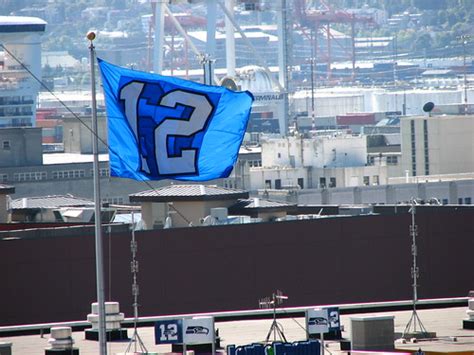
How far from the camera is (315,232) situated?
3006cm

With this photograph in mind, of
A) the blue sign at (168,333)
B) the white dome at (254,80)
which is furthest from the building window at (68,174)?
the white dome at (254,80)

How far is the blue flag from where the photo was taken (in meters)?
18.1

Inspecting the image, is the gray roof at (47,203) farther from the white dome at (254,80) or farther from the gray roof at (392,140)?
the white dome at (254,80)

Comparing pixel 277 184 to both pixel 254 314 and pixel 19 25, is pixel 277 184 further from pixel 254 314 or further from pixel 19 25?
pixel 19 25

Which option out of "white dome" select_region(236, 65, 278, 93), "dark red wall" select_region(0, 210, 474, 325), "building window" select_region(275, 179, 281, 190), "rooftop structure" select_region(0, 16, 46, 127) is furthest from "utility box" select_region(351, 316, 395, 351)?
"white dome" select_region(236, 65, 278, 93)

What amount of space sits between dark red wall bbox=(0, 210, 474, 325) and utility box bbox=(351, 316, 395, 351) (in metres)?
8.39

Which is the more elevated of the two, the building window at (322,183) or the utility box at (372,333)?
the building window at (322,183)

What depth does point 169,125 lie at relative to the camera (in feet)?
60.0

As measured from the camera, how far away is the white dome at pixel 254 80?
131875 millimetres

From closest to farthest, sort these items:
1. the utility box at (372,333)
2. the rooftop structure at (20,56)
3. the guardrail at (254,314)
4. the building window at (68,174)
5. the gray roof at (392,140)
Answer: the utility box at (372,333) → the guardrail at (254,314) → the building window at (68,174) → the gray roof at (392,140) → the rooftop structure at (20,56)

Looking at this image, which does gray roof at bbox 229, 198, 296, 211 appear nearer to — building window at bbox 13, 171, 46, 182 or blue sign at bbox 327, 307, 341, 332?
blue sign at bbox 327, 307, 341, 332

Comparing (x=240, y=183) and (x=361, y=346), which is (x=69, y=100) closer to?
(x=240, y=183)

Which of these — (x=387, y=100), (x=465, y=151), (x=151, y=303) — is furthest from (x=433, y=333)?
(x=387, y=100)

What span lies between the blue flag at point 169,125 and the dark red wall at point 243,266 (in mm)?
9196
